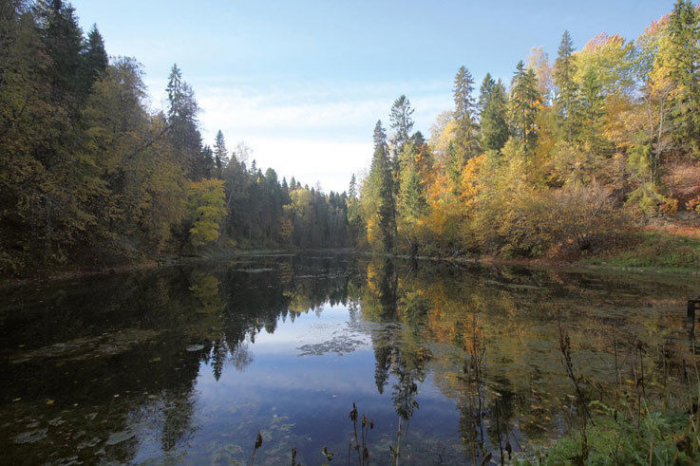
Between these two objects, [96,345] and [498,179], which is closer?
[96,345]

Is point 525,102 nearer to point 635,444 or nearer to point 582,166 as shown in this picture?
point 582,166

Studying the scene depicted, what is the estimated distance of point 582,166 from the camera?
29.7m

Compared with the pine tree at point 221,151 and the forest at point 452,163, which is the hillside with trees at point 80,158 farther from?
the pine tree at point 221,151

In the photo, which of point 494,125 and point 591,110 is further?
point 494,125

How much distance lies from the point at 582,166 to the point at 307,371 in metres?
32.4

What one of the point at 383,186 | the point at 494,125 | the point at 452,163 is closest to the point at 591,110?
the point at 494,125

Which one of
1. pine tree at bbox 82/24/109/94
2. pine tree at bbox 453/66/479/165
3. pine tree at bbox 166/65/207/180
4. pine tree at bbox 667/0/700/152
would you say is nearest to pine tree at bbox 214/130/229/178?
pine tree at bbox 166/65/207/180

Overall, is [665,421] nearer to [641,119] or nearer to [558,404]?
[558,404]

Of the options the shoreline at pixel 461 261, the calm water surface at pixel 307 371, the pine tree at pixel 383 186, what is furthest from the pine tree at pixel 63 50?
the pine tree at pixel 383 186

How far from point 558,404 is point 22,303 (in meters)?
16.8

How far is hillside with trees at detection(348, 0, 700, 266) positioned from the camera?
25.8 m

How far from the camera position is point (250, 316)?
12102mm

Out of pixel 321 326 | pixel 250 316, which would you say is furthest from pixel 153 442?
pixel 250 316

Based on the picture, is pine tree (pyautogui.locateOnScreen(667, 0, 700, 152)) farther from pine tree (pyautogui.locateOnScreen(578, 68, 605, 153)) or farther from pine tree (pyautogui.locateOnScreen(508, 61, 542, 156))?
pine tree (pyautogui.locateOnScreen(508, 61, 542, 156))
